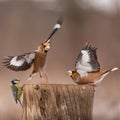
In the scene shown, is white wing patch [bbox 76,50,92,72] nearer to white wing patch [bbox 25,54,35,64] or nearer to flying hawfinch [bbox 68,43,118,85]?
flying hawfinch [bbox 68,43,118,85]

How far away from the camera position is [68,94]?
1.09m

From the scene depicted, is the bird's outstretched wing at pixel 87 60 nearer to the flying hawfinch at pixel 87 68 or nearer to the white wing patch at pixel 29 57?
the flying hawfinch at pixel 87 68

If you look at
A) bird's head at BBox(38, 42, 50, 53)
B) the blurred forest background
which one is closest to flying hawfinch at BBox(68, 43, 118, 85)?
bird's head at BBox(38, 42, 50, 53)

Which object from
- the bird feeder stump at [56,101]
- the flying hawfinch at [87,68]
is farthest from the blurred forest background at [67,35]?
the bird feeder stump at [56,101]

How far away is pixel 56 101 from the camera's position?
1081 mm

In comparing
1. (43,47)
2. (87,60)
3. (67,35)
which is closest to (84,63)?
(87,60)

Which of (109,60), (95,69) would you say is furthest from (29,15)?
(95,69)

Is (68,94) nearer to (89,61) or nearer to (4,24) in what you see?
(89,61)

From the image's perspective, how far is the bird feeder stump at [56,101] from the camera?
1.08 m

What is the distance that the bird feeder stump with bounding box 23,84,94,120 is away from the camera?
108cm

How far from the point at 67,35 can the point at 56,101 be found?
1429 millimetres

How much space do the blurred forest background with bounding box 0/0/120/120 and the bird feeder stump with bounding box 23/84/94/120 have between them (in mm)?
1187

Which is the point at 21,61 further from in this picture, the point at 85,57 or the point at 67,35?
the point at 67,35

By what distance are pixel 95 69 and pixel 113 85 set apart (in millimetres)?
1132
